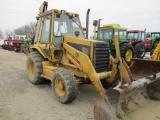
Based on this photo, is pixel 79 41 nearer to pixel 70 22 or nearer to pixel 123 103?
pixel 70 22

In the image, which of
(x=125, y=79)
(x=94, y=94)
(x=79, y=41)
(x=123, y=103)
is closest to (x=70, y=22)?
(x=79, y=41)

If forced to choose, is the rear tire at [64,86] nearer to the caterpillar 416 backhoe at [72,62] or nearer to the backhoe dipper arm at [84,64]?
the caterpillar 416 backhoe at [72,62]

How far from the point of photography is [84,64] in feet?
15.2

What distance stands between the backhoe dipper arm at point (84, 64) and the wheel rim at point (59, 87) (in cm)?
61

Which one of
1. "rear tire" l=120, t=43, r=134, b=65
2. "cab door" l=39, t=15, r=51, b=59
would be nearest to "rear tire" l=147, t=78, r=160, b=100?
"cab door" l=39, t=15, r=51, b=59

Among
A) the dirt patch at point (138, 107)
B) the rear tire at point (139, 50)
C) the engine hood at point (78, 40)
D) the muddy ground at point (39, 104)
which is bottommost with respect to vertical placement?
the muddy ground at point (39, 104)

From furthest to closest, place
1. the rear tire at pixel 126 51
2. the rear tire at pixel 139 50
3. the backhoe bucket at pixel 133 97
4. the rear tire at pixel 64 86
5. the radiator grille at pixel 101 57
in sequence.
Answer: the rear tire at pixel 139 50
the rear tire at pixel 126 51
the radiator grille at pixel 101 57
the rear tire at pixel 64 86
the backhoe bucket at pixel 133 97

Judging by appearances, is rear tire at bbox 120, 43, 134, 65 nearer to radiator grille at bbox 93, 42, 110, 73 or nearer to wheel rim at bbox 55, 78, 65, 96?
radiator grille at bbox 93, 42, 110, 73

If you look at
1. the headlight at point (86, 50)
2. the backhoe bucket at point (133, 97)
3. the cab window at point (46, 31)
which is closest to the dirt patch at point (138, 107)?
the backhoe bucket at point (133, 97)

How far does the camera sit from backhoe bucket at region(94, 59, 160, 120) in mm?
3037

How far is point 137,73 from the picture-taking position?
16.9 ft

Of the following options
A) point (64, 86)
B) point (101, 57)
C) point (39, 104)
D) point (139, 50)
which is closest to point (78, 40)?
point (101, 57)

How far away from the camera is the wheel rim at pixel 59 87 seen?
189 inches

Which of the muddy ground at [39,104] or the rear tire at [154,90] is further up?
the rear tire at [154,90]
